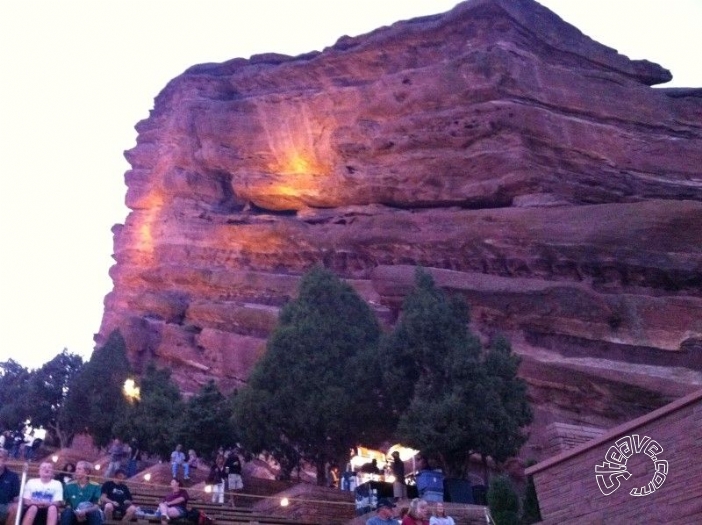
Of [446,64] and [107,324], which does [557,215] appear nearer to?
[446,64]

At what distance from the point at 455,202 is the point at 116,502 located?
24.7 m

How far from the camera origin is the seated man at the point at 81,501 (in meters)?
9.87

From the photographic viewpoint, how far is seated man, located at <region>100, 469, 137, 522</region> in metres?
12.0

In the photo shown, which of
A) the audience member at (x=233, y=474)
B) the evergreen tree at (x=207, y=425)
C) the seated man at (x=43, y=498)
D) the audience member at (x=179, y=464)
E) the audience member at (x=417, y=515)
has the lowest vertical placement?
the audience member at (x=417, y=515)

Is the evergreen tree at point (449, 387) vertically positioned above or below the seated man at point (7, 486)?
above

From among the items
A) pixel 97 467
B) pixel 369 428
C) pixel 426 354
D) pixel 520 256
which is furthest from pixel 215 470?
pixel 520 256

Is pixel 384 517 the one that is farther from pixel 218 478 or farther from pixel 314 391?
pixel 218 478

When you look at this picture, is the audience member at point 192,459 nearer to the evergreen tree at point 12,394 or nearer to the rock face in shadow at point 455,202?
the rock face in shadow at point 455,202

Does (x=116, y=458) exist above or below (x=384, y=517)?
above

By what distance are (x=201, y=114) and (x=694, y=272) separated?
96.2ft

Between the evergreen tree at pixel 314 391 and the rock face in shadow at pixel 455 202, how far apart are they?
24.5 ft

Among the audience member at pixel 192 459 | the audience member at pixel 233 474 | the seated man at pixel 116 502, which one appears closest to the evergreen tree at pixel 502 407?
the audience member at pixel 233 474
